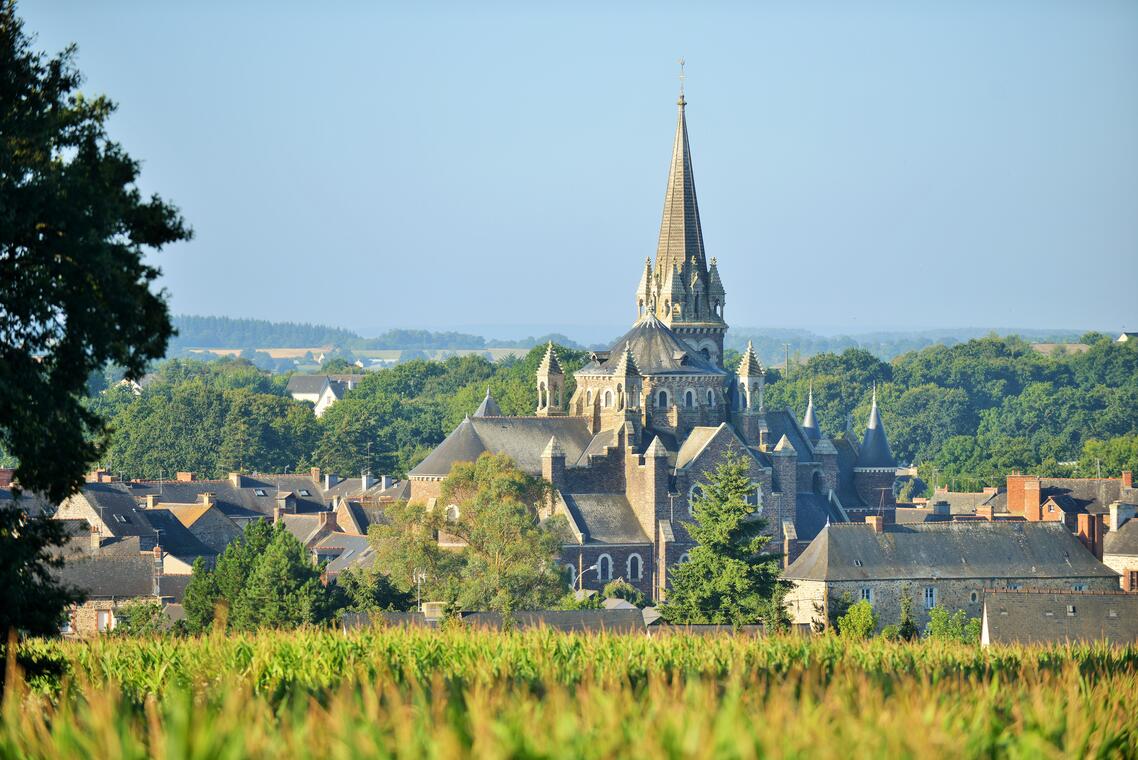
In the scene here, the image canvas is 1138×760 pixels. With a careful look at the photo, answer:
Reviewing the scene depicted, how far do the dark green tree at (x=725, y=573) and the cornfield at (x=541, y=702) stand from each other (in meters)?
36.4

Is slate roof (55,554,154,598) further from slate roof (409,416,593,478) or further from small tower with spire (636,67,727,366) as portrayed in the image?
small tower with spire (636,67,727,366)

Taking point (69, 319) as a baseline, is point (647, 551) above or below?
below

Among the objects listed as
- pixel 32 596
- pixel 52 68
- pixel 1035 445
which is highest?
pixel 52 68

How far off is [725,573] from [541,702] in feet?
150

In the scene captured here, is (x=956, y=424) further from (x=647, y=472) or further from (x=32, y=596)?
(x=32, y=596)

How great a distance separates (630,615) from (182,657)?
26195 millimetres

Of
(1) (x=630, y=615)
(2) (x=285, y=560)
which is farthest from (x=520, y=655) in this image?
(2) (x=285, y=560)

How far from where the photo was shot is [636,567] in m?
72.6

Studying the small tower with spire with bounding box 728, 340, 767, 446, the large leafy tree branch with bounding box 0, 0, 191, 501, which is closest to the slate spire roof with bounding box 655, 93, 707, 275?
the small tower with spire with bounding box 728, 340, 767, 446

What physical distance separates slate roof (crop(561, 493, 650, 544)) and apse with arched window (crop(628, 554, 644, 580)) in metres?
0.58

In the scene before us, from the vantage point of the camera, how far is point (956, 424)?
193 m

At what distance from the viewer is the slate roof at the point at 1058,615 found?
2045 inches

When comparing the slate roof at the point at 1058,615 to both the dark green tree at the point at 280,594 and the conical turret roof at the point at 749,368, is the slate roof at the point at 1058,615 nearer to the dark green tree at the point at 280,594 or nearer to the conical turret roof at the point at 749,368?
the dark green tree at the point at 280,594

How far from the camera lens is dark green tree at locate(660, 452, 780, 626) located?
191 feet
